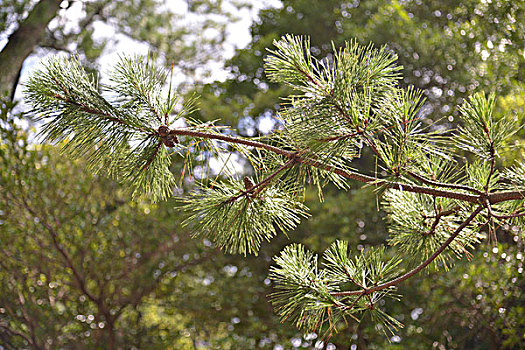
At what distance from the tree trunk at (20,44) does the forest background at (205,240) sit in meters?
0.01

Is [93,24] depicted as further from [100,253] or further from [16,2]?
[100,253]

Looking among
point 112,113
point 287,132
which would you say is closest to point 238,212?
point 287,132

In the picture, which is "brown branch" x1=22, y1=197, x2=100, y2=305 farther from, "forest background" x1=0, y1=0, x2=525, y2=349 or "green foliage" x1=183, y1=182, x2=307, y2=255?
"green foliage" x1=183, y1=182, x2=307, y2=255

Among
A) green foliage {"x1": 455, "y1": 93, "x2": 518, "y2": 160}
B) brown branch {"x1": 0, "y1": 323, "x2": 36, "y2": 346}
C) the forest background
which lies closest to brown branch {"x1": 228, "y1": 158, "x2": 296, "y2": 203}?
green foliage {"x1": 455, "y1": 93, "x2": 518, "y2": 160}

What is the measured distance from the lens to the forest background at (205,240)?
2.96 meters

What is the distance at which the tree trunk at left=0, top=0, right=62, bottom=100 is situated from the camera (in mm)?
2789

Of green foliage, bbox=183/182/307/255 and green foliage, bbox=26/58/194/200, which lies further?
green foliage, bbox=183/182/307/255

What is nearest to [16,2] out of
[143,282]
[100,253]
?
[100,253]

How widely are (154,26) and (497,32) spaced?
9.12 ft

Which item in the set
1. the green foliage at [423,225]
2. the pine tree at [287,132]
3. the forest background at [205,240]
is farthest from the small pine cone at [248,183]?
the forest background at [205,240]

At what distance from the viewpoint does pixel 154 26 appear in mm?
4184

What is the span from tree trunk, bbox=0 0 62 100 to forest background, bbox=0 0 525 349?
0.03ft

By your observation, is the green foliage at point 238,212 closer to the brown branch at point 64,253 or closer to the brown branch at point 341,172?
the brown branch at point 341,172

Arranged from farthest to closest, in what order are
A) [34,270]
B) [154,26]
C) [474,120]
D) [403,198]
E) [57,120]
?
[154,26], [34,270], [403,198], [474,120], [57,120]
